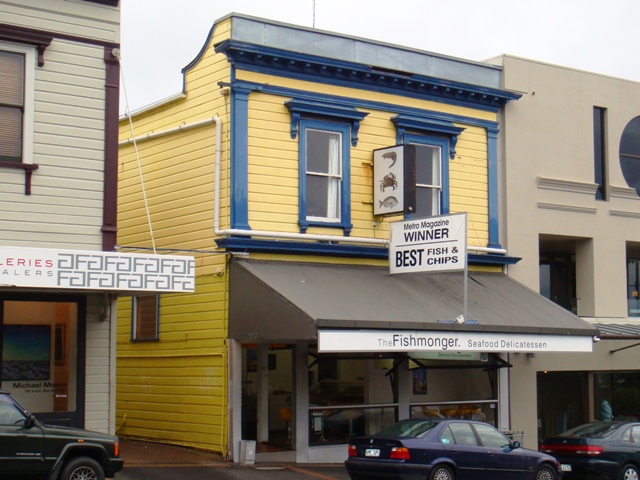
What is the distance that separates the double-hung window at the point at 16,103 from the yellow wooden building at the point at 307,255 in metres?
2.90

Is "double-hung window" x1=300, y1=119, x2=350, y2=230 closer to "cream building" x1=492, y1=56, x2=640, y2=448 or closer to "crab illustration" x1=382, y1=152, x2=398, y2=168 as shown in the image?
"crab illustration" x1=382, y1=152, x2=398, y2=168

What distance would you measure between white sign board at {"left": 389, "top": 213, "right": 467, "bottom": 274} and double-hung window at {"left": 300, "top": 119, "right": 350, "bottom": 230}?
1182mm

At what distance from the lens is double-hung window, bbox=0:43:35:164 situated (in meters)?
16.2

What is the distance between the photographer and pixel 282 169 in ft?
66.7

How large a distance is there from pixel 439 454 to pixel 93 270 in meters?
6.23

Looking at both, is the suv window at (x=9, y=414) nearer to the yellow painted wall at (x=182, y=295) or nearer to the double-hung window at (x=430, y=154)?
the yellow painted wall at (x=182, y=295)

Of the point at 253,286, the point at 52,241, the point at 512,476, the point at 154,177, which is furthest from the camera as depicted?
the point at 154,177

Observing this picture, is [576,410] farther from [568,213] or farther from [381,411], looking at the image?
[381,411]

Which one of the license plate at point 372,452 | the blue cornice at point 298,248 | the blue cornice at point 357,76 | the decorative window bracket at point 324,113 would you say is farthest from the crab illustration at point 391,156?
the license plate at point 372,452

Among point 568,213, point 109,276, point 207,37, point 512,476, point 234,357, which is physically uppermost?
point 207,37

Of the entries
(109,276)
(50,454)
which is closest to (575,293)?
(109,276)

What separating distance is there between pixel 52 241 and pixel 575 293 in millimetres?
14980

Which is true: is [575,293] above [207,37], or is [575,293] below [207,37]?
below

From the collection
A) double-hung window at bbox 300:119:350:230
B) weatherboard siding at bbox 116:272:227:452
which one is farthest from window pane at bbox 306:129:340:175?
weatherboard siding at bbox 116:272:227:452
